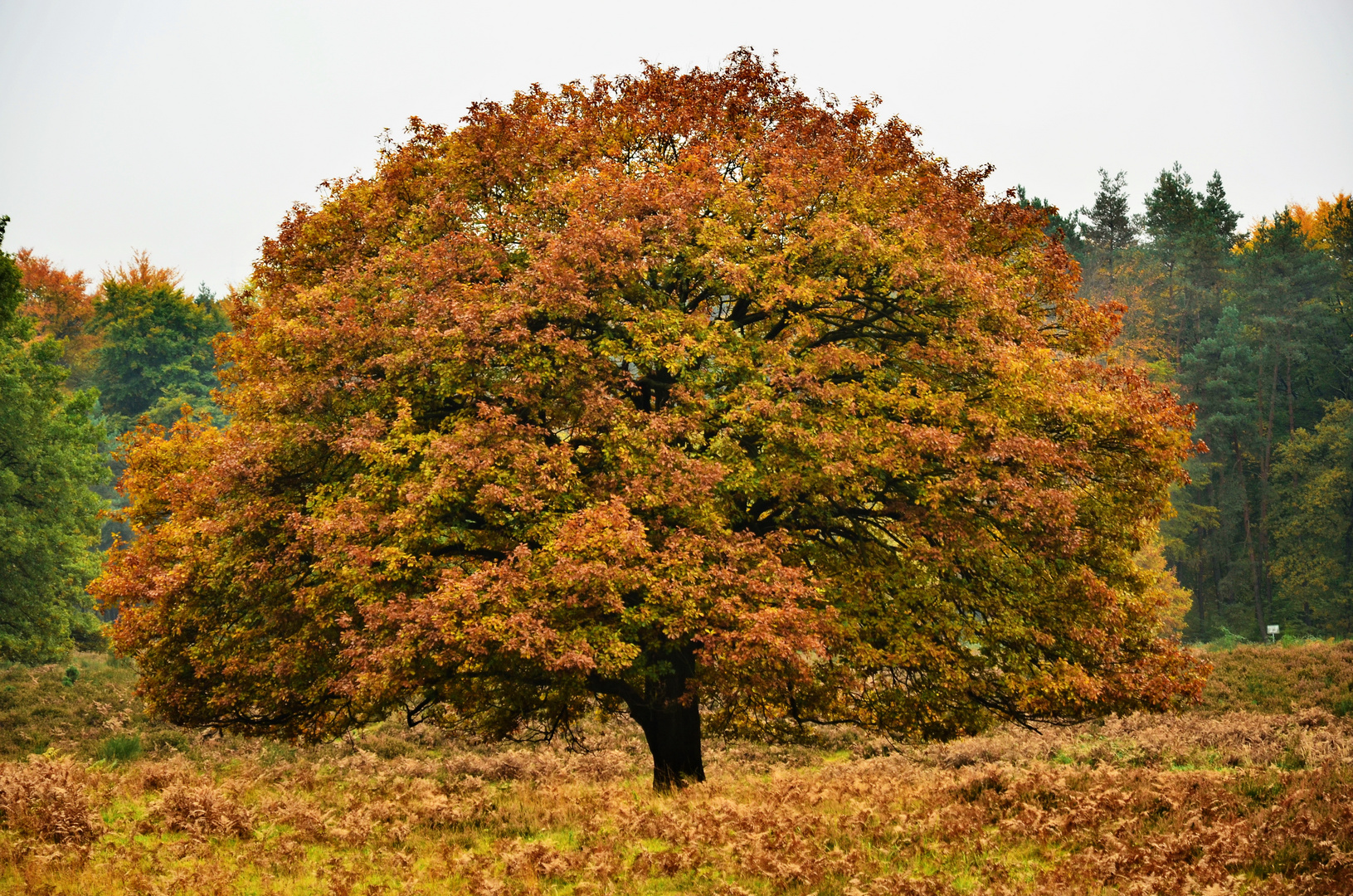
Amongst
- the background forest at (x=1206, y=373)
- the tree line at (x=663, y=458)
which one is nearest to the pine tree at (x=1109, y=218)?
the background forest at (x=1206, y=373)


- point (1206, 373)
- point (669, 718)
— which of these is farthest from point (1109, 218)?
point (669, 718)

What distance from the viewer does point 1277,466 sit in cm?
5647

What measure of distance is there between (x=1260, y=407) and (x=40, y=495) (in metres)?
68.3

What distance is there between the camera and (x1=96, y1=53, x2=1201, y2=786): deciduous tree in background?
42.7 feet

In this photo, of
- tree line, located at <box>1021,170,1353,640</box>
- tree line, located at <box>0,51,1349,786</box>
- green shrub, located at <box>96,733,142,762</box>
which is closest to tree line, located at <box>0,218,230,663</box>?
green shrub, located at <box>96,733,142,762</box>

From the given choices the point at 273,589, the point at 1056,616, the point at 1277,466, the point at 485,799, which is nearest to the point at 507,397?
the point at 273,589

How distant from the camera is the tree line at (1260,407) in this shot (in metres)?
54.7

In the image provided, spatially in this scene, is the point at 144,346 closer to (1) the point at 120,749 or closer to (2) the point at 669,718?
(1) the point at 120,749

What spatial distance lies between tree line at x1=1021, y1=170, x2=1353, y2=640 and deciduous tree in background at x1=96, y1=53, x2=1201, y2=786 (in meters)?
45.8

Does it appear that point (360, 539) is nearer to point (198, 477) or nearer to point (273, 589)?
point (273, 589)

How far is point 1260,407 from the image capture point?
60.5 m

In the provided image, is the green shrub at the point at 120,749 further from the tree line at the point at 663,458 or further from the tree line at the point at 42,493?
the tree line at the point at 42,493

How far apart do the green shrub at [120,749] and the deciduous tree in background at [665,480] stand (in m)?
10.0

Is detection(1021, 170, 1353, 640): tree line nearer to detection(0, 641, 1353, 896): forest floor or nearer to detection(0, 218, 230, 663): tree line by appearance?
detection(0, 641, 1353, 896): forest floor
